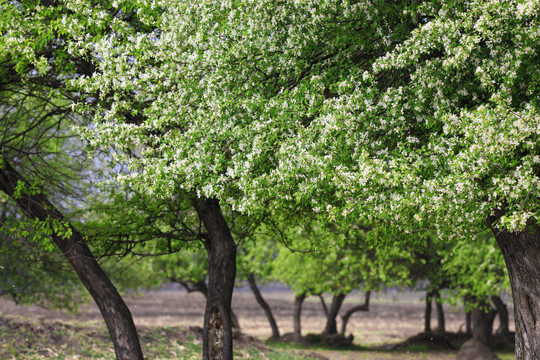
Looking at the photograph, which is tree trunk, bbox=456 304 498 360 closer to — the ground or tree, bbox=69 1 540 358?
the ground

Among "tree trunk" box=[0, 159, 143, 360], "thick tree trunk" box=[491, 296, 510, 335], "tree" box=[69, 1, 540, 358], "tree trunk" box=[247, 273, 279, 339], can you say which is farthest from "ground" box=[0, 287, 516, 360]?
"tree" box=[69, 1, 540, 358]

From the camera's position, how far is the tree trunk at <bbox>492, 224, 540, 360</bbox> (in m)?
10.5

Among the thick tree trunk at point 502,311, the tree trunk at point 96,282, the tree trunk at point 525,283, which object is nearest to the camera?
the tree trunk at point 525,283

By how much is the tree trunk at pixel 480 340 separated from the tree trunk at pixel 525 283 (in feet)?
61.9

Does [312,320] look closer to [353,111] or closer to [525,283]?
[525,283]

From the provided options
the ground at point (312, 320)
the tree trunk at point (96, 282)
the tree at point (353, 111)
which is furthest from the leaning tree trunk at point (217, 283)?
the ground at point (312, 320)

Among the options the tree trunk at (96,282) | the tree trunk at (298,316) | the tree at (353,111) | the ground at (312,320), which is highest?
the tree at (353,111)

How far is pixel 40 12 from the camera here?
1191 cm

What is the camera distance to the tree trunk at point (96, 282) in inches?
514

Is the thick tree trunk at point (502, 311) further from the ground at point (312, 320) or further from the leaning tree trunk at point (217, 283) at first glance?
the leaning tree trunk at point (217, 283)

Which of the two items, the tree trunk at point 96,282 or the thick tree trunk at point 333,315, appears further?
the thick tree trunk at point 333,315

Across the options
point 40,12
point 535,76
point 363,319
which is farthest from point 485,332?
point 363,319

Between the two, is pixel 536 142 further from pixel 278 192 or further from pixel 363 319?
pixel 363 319

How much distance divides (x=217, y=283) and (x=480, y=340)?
791 inches
